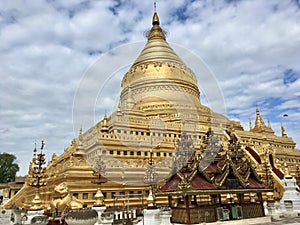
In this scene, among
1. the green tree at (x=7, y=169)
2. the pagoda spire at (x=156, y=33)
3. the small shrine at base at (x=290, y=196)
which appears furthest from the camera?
the green tree at (x=7, y=169)

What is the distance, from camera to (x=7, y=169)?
5591 centimetres

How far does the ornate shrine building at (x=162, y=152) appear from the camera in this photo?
15414 millimetres

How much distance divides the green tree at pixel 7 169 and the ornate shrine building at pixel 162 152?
25.0 m

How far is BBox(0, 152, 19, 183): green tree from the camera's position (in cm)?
5559

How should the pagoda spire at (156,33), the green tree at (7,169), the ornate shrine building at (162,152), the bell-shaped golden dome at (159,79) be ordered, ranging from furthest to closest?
the green tree at (7,169) < the pagoda spire at (156,33) < the bell-shaped golden dome at (159,79) < the ornate shrine building at (162,152)

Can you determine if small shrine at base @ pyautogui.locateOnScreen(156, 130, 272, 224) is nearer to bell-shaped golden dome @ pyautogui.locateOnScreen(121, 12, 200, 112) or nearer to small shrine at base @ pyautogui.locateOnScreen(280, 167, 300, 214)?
small shrine at base @ pyautogui.locateOnScreen(280, 167, 300, 214)

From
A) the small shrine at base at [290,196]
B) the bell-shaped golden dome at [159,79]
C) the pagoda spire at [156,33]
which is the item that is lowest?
the small shrine at base at [290,196]

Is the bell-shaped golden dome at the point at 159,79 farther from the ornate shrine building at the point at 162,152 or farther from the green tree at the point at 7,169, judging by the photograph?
the green tree at the point at 7,169

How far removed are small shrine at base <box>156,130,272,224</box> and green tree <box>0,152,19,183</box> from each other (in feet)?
167

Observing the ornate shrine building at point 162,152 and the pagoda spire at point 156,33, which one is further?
the pagoda spire at point 156,33

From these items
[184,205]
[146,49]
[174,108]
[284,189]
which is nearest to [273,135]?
[174,108]

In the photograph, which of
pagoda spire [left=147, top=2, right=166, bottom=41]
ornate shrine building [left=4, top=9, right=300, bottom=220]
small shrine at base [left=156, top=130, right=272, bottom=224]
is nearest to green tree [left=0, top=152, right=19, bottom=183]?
ornate shrine building [left=4, top=9, right=300, bottom=220]

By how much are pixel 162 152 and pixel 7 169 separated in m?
Result: 42.3

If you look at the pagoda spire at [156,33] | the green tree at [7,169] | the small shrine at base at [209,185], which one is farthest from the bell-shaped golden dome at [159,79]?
the green tree at [7,169]
